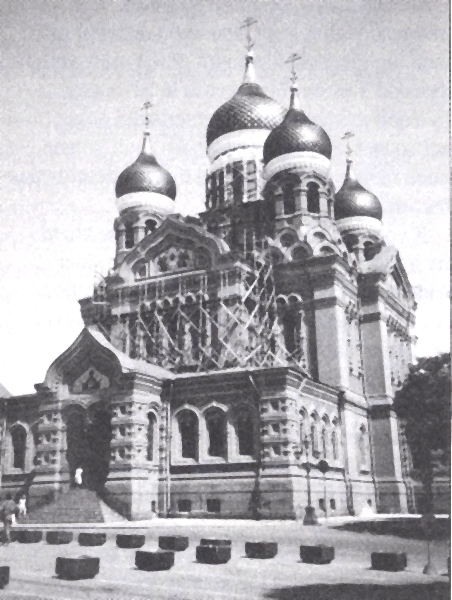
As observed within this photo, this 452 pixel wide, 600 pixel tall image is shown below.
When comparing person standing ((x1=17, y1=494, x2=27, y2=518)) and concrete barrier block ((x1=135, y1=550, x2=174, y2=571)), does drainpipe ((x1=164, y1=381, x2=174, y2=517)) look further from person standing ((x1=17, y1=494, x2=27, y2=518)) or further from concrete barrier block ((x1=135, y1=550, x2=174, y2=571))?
concrete barrier block ((x1=135, y1=550, x2=174, y2=571))

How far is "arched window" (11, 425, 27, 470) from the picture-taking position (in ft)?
96.1

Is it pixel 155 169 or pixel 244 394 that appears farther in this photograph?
pixel 155 169

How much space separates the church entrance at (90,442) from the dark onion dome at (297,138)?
55.0ft

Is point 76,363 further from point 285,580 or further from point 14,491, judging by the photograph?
point 285,580

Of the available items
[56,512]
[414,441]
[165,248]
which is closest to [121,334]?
[165,248]

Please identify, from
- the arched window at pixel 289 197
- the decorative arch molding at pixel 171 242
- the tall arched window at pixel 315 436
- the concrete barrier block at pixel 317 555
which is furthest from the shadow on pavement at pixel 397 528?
the arched window at pixel 289 197

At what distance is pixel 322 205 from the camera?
3428 centimetres

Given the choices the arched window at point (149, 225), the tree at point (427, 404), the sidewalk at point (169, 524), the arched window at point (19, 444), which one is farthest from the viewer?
the arched window at point (149, 225)

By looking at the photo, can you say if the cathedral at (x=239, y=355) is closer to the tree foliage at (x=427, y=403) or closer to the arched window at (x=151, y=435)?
the arched window at (x=151, y=435)

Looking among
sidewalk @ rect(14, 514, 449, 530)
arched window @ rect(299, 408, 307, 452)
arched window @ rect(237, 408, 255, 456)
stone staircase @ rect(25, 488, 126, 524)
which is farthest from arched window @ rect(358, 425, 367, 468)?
stone staircase @ rect(25, 488, 126, 524)

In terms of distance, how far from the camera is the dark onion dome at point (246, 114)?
38812mm

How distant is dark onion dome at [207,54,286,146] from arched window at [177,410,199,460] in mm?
19662

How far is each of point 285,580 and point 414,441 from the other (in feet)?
29.4

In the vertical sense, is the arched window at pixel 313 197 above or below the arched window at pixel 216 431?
above
